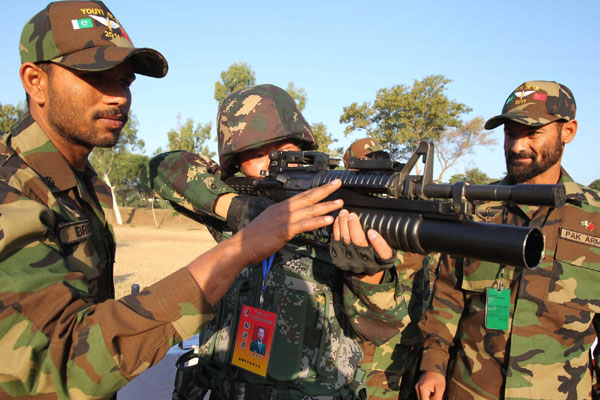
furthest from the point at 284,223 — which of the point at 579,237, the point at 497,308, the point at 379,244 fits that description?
the point at 579,237

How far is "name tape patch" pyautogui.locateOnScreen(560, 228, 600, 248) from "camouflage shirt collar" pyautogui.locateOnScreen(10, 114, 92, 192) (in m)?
3.04

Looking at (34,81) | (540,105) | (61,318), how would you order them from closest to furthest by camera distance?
(61,318), (34,81), (540,105)

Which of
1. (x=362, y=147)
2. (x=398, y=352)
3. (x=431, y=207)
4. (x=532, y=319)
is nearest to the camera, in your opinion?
(x=431, y=207)

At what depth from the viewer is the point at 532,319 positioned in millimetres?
2686

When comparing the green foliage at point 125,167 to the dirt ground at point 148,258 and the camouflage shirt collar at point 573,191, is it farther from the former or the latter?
the camouflage shirt collar at point 573,191

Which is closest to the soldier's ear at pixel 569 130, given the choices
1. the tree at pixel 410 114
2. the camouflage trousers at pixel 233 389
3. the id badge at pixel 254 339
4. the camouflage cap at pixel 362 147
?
the camouflage trousers at pixel 233 389

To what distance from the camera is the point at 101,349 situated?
1.25 meters

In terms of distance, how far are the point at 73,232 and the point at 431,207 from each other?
1490 millimetres

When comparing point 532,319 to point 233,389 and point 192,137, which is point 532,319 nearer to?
point 233,389

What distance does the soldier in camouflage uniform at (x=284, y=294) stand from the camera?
84.9 inches

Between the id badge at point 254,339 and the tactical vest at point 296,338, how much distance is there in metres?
0.05

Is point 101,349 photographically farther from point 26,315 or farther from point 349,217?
point 349,217

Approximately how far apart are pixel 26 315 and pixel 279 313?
1.38 meters

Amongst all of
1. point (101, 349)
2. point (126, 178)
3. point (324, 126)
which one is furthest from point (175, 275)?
point (126, 178)
